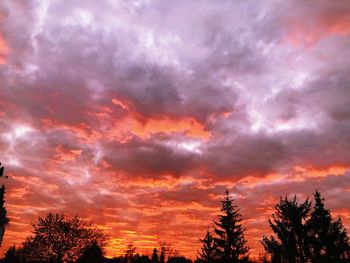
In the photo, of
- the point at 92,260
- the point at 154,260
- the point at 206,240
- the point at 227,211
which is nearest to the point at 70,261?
the point at 92,260

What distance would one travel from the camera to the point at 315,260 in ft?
89.5

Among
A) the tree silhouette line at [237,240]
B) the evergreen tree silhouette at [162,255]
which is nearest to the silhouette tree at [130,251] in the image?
the evergreen tree silhouette at [162,255]

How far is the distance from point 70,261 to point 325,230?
159 ft

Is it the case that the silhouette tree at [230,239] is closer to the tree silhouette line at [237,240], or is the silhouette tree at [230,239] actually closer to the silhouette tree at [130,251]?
the tree silhouette line at [237,240]

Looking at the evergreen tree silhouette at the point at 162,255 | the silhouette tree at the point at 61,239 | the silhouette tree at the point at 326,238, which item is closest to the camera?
the silhouette tree at the point at 326,238

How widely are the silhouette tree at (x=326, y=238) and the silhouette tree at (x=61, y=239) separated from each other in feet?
154

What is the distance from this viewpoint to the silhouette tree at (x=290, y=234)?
27625mm

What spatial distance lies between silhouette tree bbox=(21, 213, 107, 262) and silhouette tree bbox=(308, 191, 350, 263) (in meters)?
47.0

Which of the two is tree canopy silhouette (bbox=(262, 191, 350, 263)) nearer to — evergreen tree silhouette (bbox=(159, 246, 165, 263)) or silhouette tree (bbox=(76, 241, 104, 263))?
silhouette tree (bbox=(76, 241, 104, 263))

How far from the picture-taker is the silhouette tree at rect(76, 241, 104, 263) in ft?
204

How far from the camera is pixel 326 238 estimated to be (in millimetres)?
27828

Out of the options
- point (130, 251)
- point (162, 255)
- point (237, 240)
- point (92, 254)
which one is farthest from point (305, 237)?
point (130, 251)

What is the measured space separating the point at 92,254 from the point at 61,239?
7029mm

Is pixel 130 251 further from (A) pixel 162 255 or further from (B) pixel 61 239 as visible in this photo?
(B) pixel 61 239
